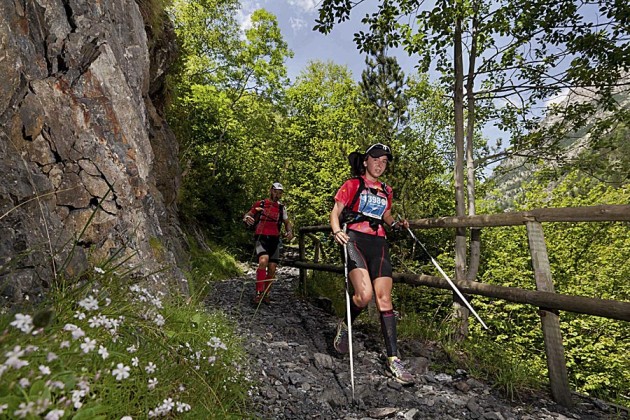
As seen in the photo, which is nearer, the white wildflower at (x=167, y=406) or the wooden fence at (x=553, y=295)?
the white wildflower at (x=167, y=406)

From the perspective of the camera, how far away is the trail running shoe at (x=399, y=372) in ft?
12.9

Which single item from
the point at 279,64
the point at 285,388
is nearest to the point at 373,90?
the point at 285,388

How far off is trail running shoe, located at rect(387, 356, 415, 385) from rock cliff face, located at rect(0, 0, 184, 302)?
2514 millimetres

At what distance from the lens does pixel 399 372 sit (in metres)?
4.02

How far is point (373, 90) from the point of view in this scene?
10734 mm

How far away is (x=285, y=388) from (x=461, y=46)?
5813mm

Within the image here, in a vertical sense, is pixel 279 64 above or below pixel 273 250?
above

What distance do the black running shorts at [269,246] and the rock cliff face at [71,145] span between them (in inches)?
105

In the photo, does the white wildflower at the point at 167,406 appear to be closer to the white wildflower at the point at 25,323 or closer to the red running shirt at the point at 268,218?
the white wildflower at the point at 25,323

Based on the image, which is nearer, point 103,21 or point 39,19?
point 39,19

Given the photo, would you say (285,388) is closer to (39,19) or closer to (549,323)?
(549,323)

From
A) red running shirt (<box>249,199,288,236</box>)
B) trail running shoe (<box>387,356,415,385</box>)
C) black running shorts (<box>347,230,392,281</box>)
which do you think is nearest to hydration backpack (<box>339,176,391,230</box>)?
black running shorts (<box>347,230,392,281</box>)

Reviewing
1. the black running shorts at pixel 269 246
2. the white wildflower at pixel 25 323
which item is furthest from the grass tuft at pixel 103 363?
the black running shorts at pixel 269 246

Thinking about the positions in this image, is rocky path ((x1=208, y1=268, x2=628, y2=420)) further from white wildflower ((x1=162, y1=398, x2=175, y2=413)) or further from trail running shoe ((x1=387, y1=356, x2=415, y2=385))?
white wildflower ((x1=162, y1=398, x2=175, y2=413))
